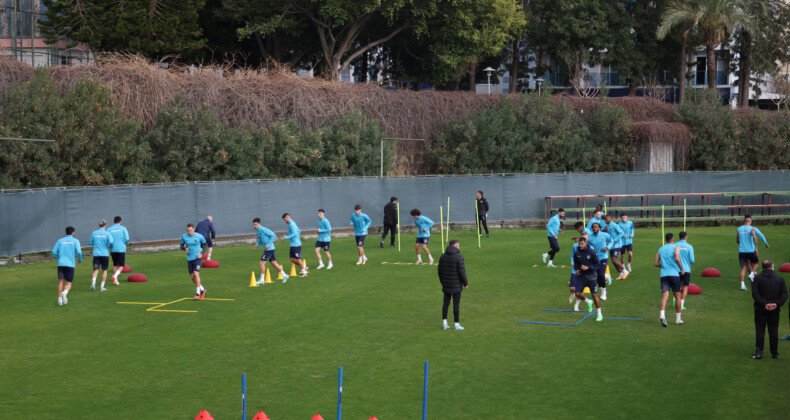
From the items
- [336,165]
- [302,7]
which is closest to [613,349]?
[336,165]

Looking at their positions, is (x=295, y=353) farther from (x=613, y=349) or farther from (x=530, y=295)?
(x=530, y=295)

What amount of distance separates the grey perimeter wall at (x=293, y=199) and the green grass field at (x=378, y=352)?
5.02 metres

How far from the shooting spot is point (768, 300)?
14.4 meters

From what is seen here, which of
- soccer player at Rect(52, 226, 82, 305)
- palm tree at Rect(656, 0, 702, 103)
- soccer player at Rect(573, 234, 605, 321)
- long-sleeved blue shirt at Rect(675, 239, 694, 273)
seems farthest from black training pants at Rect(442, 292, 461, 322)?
palm tree at Rect(656, 0, 702, 103)

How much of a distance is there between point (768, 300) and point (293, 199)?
77.0ft

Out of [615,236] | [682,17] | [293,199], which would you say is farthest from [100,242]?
[682,17]

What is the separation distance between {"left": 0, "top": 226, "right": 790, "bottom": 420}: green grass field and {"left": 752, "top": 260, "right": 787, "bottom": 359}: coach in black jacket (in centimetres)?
37

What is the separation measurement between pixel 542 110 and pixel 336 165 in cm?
1309

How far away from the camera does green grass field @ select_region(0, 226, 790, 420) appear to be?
484 inches

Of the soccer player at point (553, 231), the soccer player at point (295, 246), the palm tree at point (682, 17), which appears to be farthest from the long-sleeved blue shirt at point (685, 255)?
the palm tree at point (682, 17)

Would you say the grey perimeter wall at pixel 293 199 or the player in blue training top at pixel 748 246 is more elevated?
the grey perimeter wall at pixel 293 199

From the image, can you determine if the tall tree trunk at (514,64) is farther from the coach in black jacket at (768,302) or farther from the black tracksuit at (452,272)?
the coach in black jacket at (768,302)

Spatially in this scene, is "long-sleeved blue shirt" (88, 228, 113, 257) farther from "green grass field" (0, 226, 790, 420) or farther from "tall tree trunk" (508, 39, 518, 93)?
"tall tree trunk" (508, 39, 518, 93)

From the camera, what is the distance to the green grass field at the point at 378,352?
1228 cm
